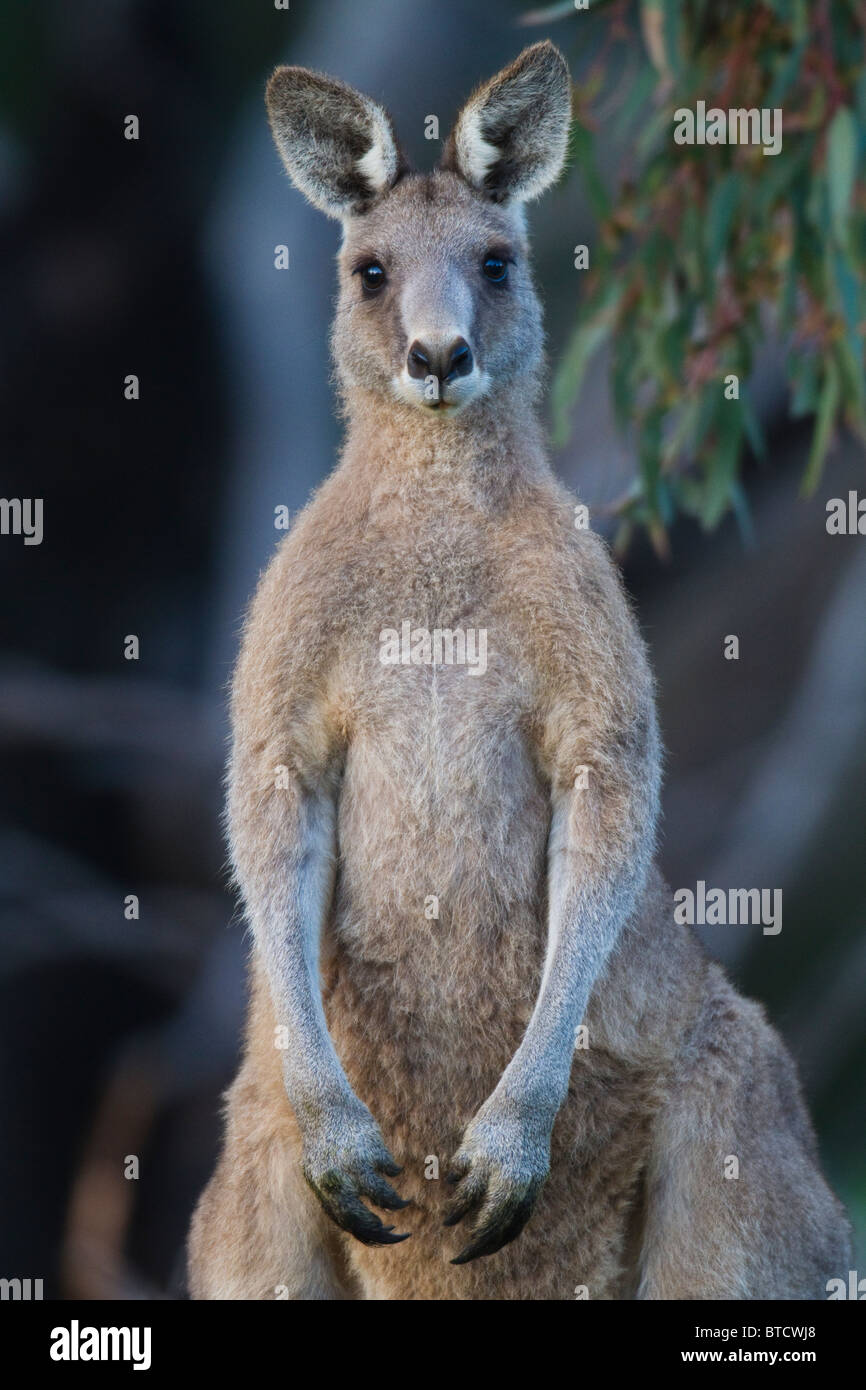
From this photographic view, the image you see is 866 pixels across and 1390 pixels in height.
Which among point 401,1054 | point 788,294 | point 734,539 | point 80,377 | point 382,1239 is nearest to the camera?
point 382,1239

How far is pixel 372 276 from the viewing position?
2883 millimetres

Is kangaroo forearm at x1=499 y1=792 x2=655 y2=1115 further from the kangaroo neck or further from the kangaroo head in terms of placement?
the kangaroo head

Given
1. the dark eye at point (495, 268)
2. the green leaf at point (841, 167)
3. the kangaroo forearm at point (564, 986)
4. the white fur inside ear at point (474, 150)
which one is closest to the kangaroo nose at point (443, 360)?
the dark eye at point (495, 268)

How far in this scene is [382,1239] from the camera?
103 inches

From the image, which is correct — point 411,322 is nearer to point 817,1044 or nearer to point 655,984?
point 655,984

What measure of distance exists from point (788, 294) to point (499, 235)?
75.5 inches

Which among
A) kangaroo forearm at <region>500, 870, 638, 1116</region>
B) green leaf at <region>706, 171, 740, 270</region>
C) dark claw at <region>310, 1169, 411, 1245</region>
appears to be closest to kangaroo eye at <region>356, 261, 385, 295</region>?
kangaroo forearm at <region>500, 870, 638, 1116</region>

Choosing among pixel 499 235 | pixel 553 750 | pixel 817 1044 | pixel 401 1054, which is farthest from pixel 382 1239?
pixel 817 1044

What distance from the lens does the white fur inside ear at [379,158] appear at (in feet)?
9.35

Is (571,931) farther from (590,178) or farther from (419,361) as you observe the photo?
(590,178)

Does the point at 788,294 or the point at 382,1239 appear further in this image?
the point at 788,294

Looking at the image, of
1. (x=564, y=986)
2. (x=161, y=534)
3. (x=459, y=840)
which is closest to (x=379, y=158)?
(x=459, y=840)

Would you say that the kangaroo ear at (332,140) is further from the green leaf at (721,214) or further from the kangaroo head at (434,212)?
the green leaf at (721,214)

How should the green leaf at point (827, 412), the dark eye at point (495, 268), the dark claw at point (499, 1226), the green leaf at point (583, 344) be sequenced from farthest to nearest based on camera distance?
the green leaf at point (583, 344) < the green leaf at point (827, 412) < the dark eye at point (495, 268) < the dark claw at point (499, 1226)
